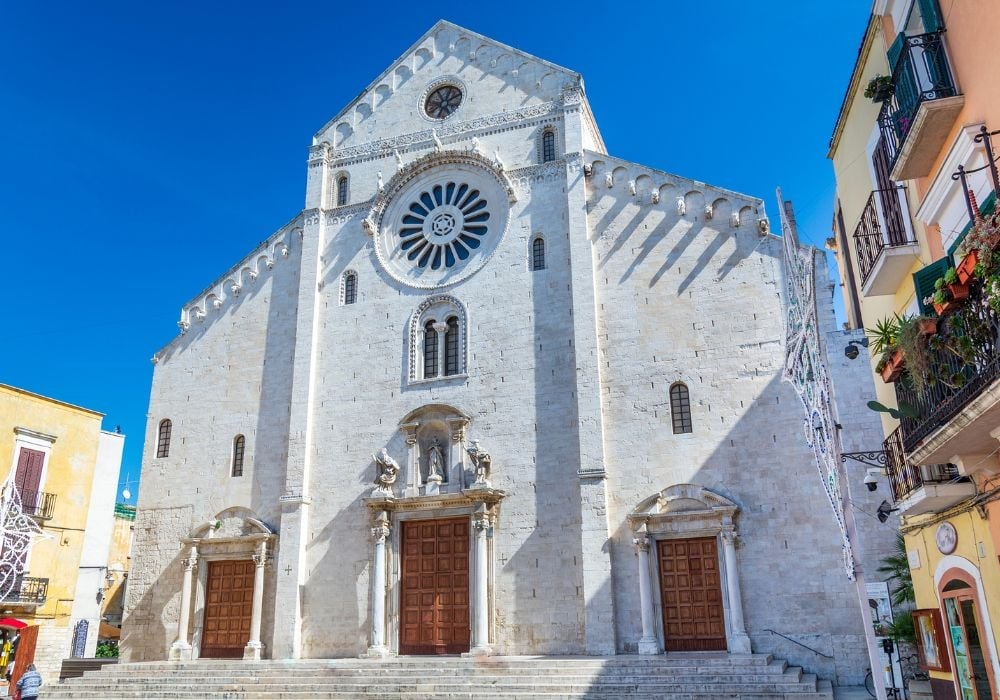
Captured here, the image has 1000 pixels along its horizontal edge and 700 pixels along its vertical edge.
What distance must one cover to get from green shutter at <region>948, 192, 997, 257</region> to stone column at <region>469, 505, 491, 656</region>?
40.3ft

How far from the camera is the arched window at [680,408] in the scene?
19.1 m

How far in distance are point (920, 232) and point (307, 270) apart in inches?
659

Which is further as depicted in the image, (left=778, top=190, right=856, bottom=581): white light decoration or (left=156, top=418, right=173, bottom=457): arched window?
(left=156, top=418, right=173, bottom=457): arched window

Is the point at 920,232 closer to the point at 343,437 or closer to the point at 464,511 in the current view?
Answer: the point at 464,511

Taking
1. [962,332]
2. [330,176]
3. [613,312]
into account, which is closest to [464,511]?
[613,312]

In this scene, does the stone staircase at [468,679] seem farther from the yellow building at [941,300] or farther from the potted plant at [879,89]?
the potted plant at [879,89]

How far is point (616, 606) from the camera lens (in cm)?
1830

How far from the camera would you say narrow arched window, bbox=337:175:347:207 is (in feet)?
80.7

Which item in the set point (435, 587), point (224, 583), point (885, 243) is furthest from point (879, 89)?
point (224, 583)

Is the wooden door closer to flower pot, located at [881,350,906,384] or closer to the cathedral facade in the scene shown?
the cathedral facade

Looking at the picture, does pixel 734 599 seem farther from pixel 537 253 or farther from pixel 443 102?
pixel 443 102

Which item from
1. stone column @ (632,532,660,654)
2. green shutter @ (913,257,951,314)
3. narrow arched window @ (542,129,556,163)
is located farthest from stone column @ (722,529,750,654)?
narrow arched window @ (542,129,556,163)

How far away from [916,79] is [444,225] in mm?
14878

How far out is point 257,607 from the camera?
21.1 metres
